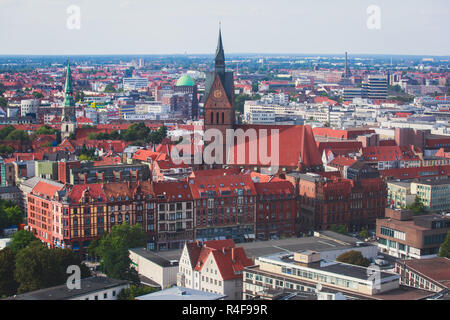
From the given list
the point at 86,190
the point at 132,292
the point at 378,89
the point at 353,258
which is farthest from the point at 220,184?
the point at 378,89

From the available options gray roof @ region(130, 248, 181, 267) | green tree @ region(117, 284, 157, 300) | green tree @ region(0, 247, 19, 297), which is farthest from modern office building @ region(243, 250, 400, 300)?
green tree @ region(0, 247, 19, 297)

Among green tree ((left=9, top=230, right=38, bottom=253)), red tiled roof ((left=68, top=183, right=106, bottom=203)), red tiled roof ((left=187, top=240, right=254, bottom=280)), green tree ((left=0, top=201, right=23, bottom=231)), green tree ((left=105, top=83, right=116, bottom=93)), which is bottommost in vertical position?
green tree ((left=105, top=83, right=116, bottom=93))

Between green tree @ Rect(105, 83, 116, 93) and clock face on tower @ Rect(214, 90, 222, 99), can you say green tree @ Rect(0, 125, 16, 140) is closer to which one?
clock face on tower @ Rect(214, 90, 222, 99)

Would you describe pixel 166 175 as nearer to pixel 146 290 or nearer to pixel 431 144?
pixel 146 290

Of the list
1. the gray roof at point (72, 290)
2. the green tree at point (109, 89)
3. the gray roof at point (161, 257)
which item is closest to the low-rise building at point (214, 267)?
the gray roof at point (161, 257)
